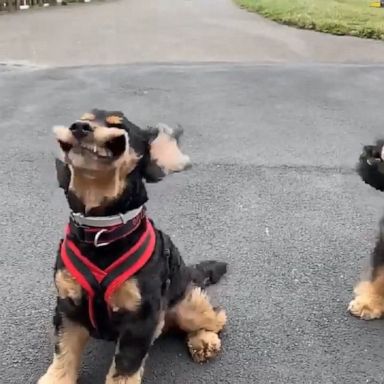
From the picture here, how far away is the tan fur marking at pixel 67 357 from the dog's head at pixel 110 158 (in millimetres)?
525

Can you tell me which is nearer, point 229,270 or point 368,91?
point 229,270

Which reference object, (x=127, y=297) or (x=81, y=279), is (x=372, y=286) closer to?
(x=127, y=297)

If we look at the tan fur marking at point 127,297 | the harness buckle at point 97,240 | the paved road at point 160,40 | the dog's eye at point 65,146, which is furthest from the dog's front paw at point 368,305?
the paved road at point 160,40

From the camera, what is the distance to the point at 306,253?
3893mm

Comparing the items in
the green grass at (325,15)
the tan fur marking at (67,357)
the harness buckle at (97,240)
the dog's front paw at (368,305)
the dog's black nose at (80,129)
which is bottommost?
the green grass at (325,15)

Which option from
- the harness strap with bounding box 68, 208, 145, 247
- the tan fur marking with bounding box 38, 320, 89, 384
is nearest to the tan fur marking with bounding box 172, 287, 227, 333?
the tan fur marking with bounding box 38, 320, 89, 384

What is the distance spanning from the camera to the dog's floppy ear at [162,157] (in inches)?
94.9

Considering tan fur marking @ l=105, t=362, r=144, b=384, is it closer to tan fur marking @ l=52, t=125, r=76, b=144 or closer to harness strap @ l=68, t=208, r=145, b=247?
harness strap @ l=68, t=208, r=145, b=247

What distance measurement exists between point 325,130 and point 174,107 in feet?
4.69

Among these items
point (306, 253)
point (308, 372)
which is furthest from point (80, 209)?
point (306, 253)

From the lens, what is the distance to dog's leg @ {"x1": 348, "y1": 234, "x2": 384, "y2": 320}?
3.35m

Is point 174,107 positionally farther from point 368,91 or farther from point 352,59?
point 352,59

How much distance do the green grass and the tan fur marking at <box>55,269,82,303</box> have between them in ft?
27.6

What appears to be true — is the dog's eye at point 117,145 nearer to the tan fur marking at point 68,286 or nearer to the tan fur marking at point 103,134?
the tan fur marking at point 103,134
